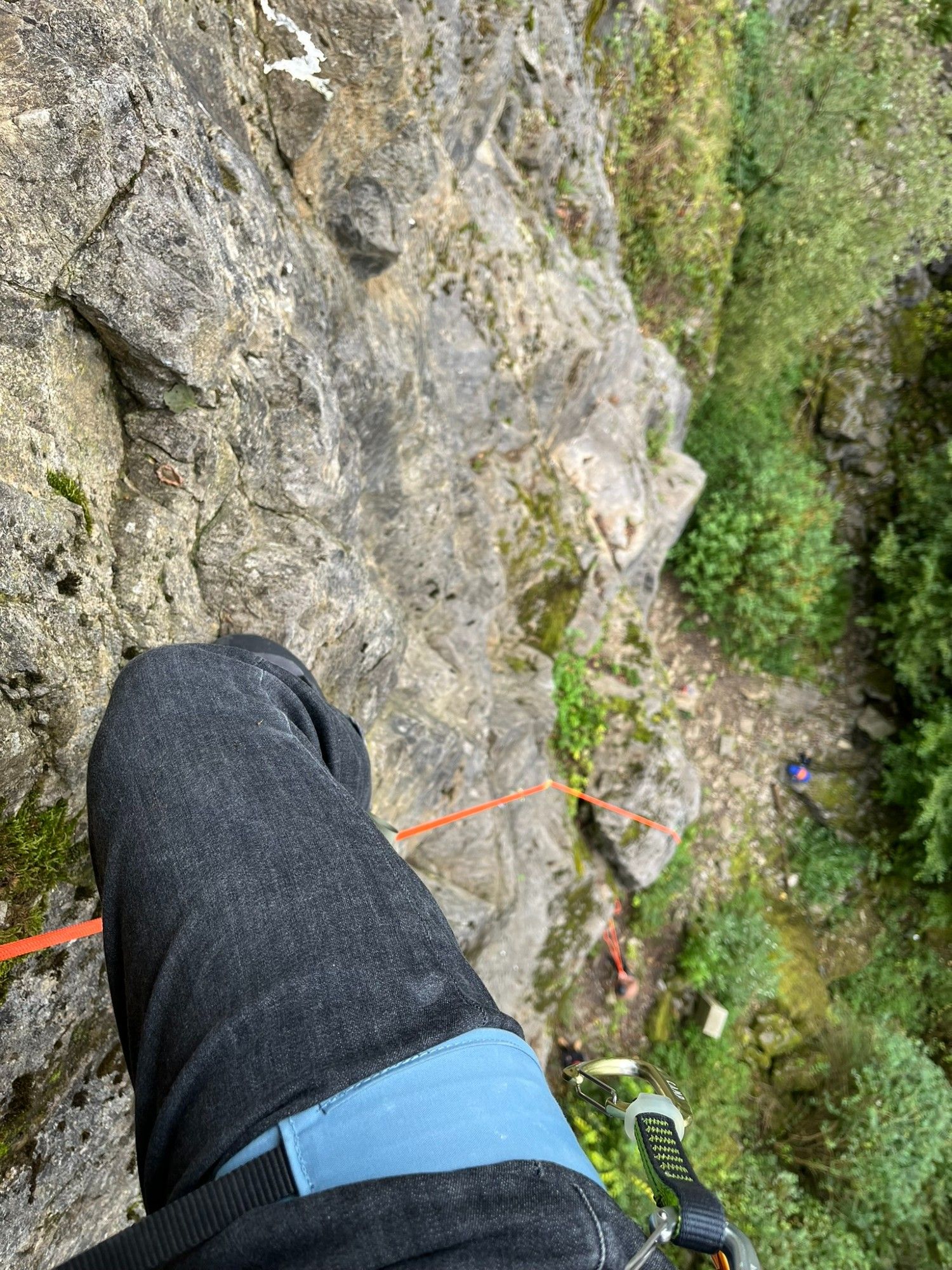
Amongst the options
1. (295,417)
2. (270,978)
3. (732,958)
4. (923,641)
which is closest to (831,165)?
(923,641)

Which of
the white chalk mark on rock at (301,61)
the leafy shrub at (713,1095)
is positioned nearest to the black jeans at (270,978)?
the white chalk mark on rock at (301,61)

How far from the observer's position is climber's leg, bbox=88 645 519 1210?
3.65ft

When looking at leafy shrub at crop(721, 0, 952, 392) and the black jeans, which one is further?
leafy shrub at crop(721, 0, 952, 392)

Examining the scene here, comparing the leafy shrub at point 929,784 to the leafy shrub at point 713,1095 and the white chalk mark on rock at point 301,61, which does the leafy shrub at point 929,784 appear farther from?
the white chalk mark on rock at point 301,61

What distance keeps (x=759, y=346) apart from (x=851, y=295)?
3.97 feet

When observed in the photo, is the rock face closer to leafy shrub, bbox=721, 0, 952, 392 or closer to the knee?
the knee

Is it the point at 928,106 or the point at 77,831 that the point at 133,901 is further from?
the point at 928,106

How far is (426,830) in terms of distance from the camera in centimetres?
449

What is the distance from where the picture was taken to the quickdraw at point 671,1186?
122 cm

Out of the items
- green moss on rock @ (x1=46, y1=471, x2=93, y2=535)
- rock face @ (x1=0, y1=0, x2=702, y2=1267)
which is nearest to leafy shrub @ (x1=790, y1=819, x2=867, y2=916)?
rock face @ (x1=0, y1=0, x2=702, y2=1267)

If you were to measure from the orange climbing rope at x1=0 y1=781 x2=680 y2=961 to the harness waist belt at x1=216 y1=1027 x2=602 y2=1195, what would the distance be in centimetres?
125

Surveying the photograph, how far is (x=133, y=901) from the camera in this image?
141 cm

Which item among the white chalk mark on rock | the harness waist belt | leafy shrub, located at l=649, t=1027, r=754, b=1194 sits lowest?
leafy shrub, located at l=649, t=1027, r=754, b=1194

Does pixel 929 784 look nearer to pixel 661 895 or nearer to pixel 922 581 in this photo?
→ pixel 922 581
